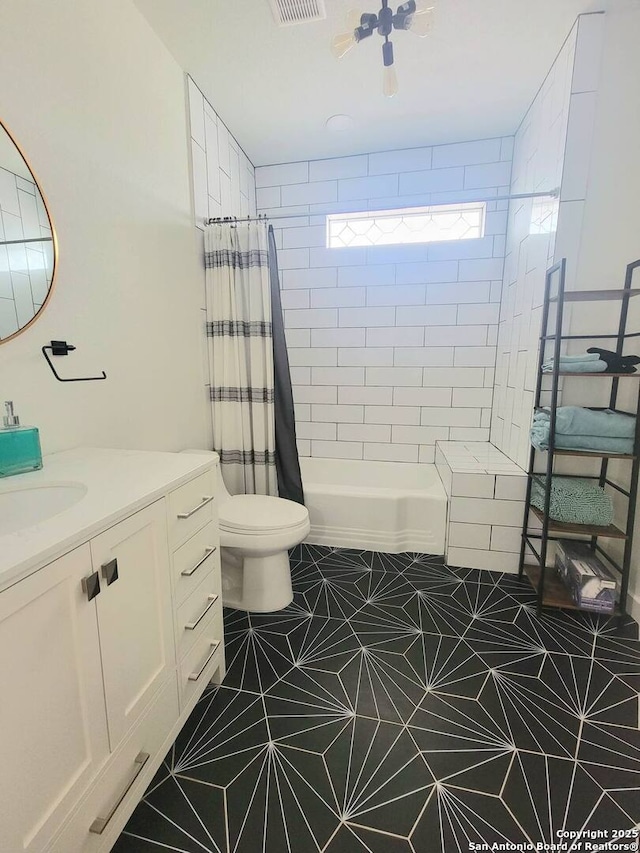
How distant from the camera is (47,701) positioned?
26.4 inches

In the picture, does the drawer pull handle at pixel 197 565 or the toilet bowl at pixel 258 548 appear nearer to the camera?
the drawer pull handle at pixel 197 565

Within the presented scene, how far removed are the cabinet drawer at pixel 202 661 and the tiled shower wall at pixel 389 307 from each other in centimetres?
180

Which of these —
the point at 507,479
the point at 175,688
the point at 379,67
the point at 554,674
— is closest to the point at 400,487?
the point at 507,479

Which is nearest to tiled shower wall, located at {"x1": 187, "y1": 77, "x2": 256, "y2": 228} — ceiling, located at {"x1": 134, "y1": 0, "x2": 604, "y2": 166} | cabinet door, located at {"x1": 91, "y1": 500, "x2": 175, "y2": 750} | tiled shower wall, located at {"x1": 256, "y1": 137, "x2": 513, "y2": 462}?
ceiling, located at {"x1": 134, "y1": 0, "x2": 604, "y2": 166}

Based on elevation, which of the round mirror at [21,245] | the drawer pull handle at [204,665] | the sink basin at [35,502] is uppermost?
the round mirror at [21,245]

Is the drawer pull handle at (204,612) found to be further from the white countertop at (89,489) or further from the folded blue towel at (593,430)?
the folded blue towel at (593,430)

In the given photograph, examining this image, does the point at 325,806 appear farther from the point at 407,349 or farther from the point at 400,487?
the point at 407,349

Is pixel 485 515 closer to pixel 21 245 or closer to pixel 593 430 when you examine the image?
pixel 593 430

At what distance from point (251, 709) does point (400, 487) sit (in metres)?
1.83

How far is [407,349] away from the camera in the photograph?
277 cm

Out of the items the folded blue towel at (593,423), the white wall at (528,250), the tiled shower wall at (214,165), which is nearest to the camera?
the folded blue towel at (593,423)

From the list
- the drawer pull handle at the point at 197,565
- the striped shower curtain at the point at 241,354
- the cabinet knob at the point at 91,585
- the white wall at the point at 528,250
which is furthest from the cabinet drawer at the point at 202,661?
the white wall at the point at 528,250

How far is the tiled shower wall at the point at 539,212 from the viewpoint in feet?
5.46

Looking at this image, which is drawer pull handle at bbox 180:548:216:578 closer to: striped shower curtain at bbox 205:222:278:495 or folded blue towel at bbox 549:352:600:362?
striped shower curtain at bbox 205:222:278:495
